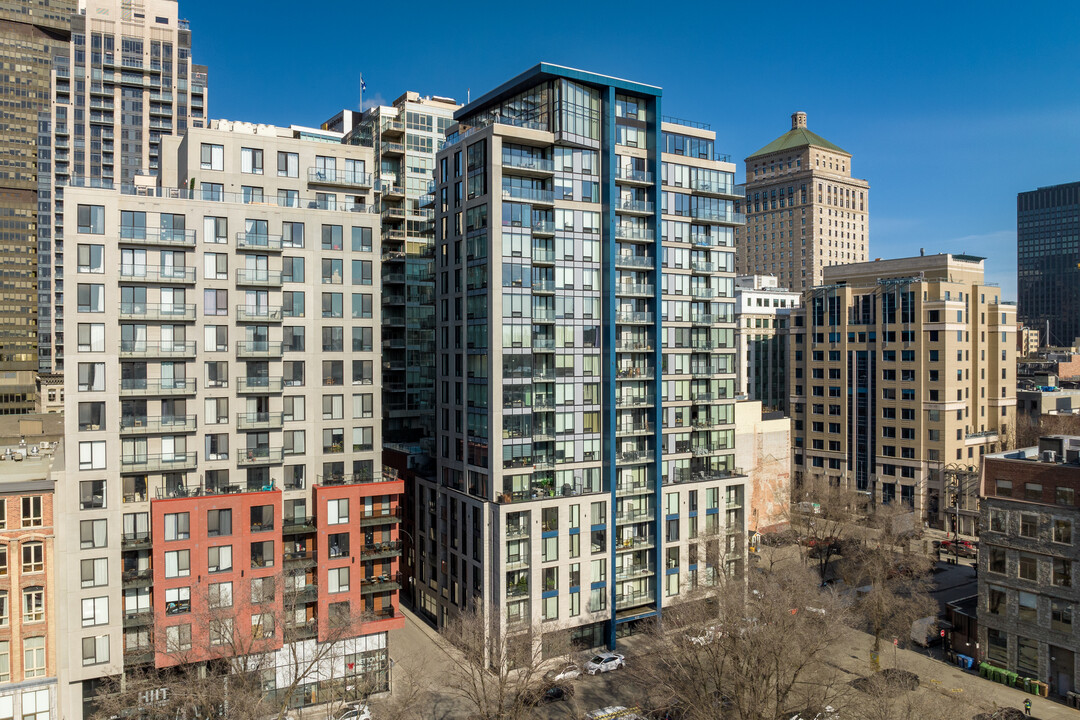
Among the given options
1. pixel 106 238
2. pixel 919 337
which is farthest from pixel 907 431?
pixel 106 238

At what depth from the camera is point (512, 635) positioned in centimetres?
6825

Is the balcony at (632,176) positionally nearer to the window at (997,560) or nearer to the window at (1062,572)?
the window at (997,560)

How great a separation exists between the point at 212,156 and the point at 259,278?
39.5 ft

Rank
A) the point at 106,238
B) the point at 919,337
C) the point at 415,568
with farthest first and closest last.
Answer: the point at 919,337 → the point at 415,568 → the point at 106,238

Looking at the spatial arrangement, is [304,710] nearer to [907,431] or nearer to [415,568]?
[415,568]

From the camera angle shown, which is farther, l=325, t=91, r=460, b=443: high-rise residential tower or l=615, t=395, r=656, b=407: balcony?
l=325, t=91, r=460, b=443: high-rise residential tower

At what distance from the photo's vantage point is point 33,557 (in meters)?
56.0

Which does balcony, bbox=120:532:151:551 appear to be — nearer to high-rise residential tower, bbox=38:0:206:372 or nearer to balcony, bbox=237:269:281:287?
balcony, bbox=237:269:281:287

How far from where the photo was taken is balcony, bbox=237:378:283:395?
210 ft

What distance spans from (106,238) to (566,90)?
42391mm

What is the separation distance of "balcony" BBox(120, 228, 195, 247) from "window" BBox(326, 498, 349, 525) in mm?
24587

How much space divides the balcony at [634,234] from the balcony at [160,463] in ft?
145

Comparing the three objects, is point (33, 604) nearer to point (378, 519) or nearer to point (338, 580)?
point (338, 580)

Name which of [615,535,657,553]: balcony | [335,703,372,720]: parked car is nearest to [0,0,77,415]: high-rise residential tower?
[335,703,372,720]: parked car
